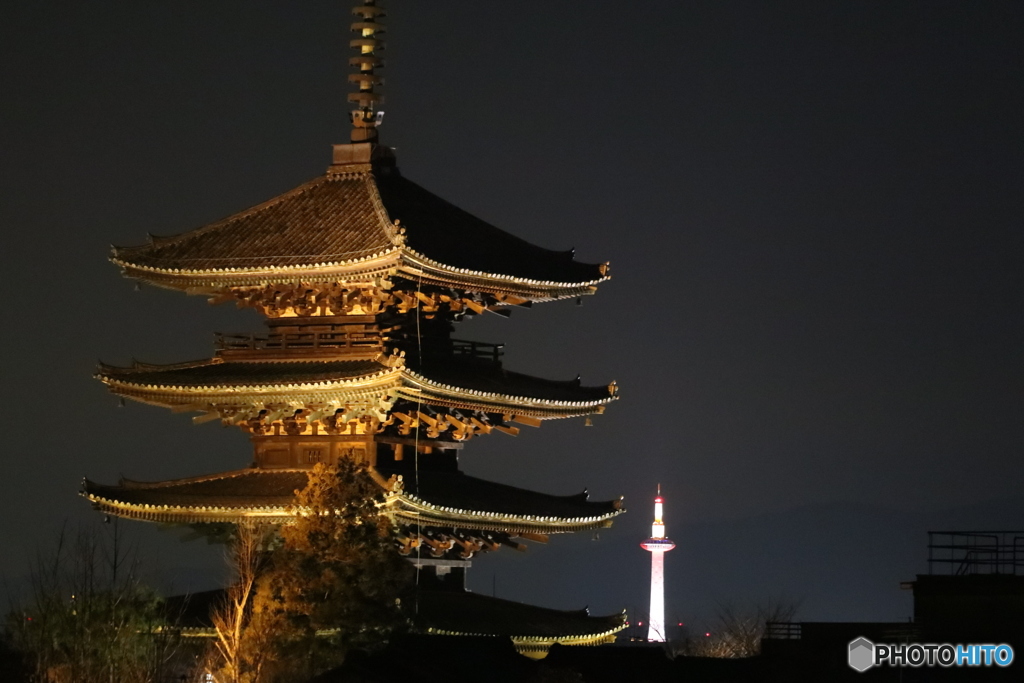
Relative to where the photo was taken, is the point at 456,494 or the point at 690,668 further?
the point at 456,494

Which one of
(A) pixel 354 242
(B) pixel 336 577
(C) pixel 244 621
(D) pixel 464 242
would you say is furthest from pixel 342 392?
(B) pixel 336 577

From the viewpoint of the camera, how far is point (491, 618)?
47.2 metres

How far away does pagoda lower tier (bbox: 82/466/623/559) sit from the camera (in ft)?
152

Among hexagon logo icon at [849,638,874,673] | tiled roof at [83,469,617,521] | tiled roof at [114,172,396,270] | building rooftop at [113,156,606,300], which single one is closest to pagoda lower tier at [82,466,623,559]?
tiled roof at [83,469,617,521]

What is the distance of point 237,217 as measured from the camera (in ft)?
164

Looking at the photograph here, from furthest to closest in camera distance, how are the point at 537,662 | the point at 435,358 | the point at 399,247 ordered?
the point at 435,358 < the point at 399,247 < the point at 537,662

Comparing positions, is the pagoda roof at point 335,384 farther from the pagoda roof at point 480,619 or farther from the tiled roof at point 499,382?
the pagoda roof at point 480,619

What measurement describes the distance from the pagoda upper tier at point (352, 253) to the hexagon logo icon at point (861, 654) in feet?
38.5

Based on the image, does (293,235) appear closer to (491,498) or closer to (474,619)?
(491,498)

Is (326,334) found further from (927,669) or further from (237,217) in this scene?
(927,669)

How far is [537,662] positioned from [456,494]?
715 centimetres

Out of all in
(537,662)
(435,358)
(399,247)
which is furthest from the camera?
(435,358)

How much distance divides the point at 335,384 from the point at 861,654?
1285 centimetres

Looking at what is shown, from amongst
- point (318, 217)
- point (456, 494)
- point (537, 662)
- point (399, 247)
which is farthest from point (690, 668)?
point (318, 217)
